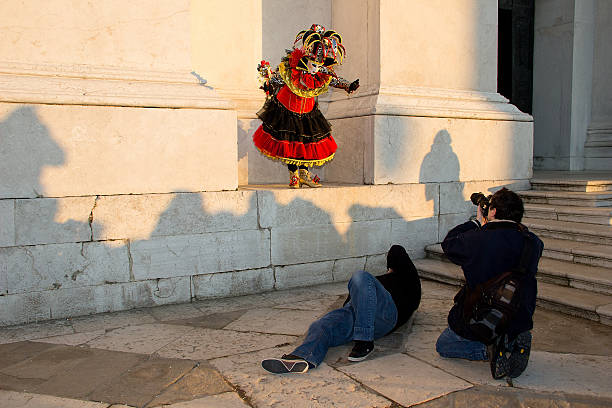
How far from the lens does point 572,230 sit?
6047 mm

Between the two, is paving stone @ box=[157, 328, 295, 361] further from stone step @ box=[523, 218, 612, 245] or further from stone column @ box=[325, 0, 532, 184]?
stone step @ box=[523, 218, 612, 245]

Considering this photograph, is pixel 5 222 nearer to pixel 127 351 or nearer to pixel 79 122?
pixel 79 122

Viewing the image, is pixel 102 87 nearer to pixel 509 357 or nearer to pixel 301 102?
pixel 301 102

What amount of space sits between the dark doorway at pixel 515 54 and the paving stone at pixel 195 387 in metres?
9.87

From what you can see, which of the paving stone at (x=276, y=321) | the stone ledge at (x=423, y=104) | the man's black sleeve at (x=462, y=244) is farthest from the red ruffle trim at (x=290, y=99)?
the man's black sleeve at (x=462, y=244)

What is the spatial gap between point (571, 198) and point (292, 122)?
11.8 ft

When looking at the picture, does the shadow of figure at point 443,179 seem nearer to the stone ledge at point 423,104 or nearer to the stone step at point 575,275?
the stone ledge at point 423,104

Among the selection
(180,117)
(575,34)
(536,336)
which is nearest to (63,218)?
(180,117)

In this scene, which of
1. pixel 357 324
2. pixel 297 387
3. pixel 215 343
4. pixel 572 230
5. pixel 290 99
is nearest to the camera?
pixel 297 387

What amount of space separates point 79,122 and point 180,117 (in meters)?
0.93

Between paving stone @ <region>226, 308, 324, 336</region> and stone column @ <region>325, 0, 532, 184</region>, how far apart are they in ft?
7.45

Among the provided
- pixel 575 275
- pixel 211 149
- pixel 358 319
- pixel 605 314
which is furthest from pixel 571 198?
pixel 211 149

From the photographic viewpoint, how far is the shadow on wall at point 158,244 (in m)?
4.69

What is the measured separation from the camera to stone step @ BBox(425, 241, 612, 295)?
501cm
